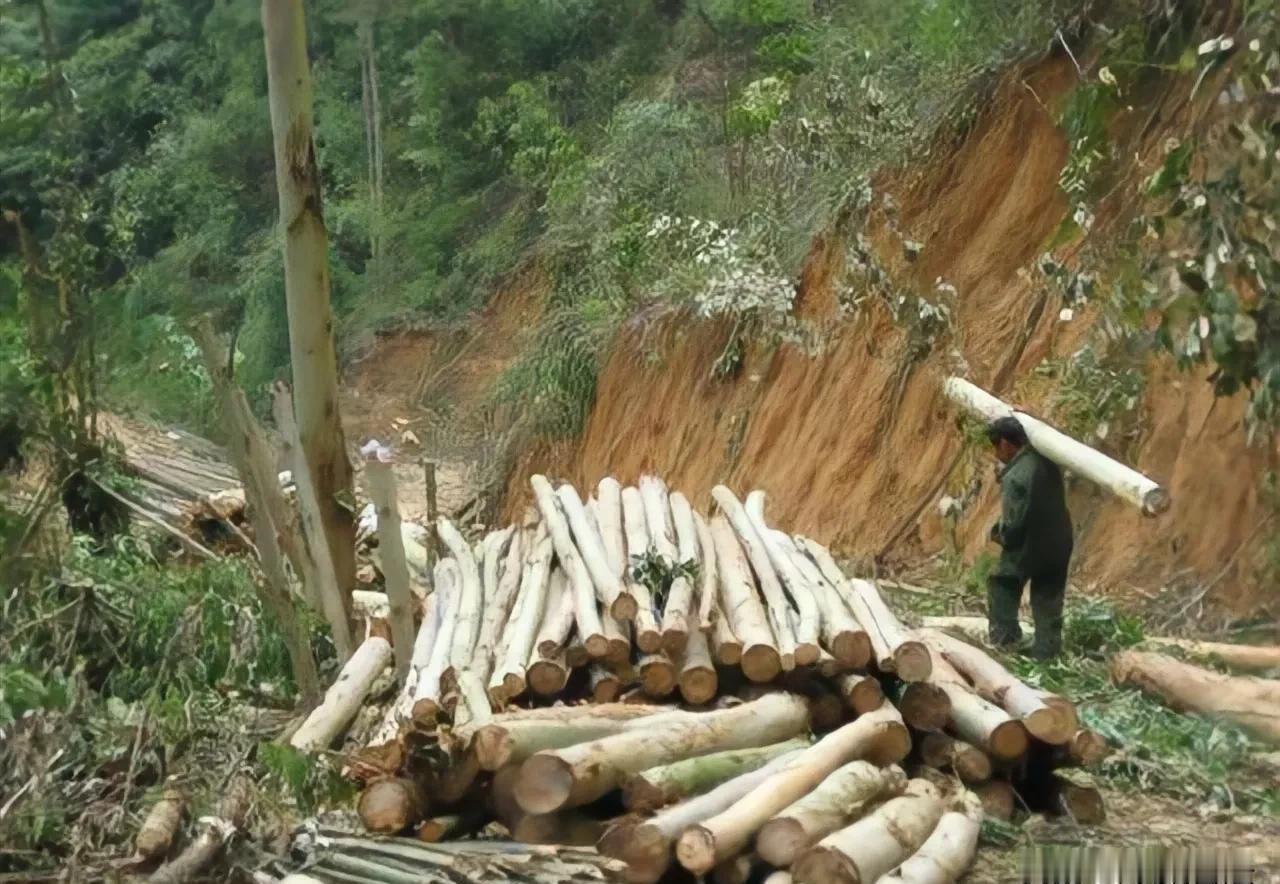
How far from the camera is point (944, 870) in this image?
4969mm

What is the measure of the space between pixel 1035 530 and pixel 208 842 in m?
4.13

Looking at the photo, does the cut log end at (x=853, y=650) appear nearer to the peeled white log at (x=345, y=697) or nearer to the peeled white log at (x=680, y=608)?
the peeled white log at (x=680, y=608)

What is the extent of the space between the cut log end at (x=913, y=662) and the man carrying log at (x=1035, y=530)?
86.6 inches

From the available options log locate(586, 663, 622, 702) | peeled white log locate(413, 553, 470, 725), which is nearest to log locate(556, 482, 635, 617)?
log locate(586, 663, 622, 702)

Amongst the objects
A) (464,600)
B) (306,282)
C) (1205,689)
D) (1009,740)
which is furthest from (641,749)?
(306,282)

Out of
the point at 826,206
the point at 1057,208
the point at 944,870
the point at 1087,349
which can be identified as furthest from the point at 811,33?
the point at 944,870

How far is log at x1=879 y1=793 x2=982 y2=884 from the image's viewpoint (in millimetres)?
4828

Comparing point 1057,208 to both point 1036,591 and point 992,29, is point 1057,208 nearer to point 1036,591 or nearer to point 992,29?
point 992,29

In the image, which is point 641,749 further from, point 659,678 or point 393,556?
point 393,556

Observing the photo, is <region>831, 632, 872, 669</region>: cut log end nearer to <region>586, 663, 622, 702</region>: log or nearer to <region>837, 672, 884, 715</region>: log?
<region>837, 672, 884, 715</region>: log

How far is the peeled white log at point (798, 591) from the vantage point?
595 centimetres

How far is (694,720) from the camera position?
546 cm

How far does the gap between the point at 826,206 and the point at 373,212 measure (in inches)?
421

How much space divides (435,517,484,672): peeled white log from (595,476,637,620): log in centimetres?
57
